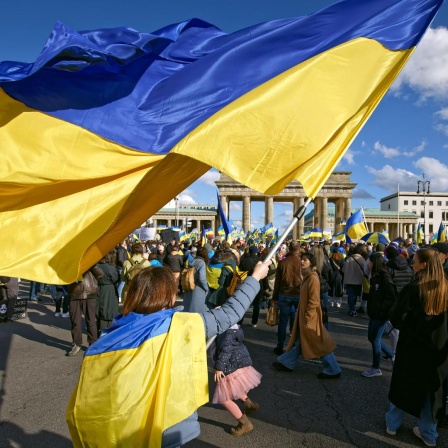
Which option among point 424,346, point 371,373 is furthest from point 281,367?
point 424,346

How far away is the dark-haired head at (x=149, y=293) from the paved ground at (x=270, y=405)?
8.12 ft

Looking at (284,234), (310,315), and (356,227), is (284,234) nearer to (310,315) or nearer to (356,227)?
(310,315)

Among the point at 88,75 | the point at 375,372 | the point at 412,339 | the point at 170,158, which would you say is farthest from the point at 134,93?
the point at 375,372


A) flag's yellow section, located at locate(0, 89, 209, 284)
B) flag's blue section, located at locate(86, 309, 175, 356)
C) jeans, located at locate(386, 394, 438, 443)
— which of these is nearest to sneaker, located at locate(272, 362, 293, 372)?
jeans, located at locate(386, 394, 438, 443)

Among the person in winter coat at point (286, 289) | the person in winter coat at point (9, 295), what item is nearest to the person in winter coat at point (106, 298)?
the person in winter coat at point (286, 289)

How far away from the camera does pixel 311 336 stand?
19.2 ft

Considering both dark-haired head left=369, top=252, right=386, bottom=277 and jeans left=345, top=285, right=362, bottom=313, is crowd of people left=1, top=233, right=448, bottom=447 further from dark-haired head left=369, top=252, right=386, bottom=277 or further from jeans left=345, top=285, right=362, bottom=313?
jeans left=345, top=285, right=362, bottom=313

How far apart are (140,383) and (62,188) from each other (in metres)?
1.60

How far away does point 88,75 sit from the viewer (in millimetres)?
3047

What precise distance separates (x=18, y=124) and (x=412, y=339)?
3.97 meters

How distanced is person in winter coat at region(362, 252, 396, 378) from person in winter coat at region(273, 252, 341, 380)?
0.58 meters

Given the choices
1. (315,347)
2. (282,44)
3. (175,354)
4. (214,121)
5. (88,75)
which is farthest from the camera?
(315,347)

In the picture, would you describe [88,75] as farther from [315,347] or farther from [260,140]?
[315,347]

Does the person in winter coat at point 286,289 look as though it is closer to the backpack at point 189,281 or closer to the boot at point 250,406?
the backpack at point 189,281
